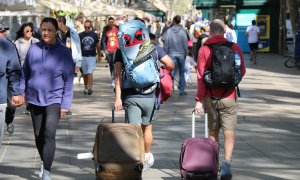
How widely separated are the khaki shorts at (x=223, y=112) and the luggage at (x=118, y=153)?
981mm

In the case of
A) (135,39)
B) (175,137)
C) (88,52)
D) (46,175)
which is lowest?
(175,137)

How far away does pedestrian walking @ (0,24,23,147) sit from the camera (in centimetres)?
770

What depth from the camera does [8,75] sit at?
25.9 feet

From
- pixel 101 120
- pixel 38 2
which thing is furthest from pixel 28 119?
pixel 38 2

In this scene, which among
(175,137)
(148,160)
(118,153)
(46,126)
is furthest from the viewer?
(175,137)

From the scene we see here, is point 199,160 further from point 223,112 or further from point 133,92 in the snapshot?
point 133,92

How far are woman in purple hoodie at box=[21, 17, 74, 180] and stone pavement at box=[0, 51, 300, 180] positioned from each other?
68 centimetres

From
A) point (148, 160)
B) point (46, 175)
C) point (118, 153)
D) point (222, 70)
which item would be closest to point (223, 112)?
point (222, 70)

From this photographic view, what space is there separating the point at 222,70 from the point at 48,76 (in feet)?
5.77

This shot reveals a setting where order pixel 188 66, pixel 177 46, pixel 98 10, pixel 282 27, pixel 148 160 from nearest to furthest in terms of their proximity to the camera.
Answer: pixel 148 160 < pixel 177 46 < pixel 188 66 < pixel 282 27 < pixel 98 10

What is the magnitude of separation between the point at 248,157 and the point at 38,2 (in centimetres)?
1328

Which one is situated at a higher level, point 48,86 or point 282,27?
point 48,86

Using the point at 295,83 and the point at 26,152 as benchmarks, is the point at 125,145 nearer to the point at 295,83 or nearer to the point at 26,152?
the point at 26,152

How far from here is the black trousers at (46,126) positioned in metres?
7.60
